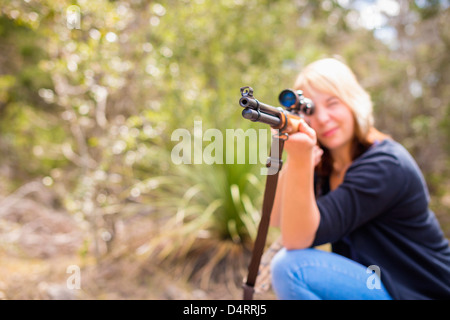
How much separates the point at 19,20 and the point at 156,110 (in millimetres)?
1195

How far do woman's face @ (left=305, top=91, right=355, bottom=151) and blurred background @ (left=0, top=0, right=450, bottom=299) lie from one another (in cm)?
127

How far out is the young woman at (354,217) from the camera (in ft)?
4.41

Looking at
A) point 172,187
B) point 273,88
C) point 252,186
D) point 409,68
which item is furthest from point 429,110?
point 172,187

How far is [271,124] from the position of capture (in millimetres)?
1118

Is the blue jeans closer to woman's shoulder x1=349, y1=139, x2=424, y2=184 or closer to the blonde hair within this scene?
woman's shoulder x1=349, y1=139, x2=424, y2=184

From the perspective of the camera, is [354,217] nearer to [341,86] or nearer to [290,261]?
[290,261]

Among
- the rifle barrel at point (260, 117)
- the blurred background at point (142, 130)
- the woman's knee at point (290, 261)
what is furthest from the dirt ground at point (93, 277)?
the rifle barrel at point (260, 117)

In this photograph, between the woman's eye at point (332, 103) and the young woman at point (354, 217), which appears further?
the woman's eye at point (332, 103)

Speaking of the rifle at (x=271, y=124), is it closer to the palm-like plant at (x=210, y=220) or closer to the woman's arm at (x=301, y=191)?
the woman's arm at (x=301, y=191)

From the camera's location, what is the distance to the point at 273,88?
3.32 metres

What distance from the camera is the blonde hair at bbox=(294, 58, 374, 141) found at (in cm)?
148

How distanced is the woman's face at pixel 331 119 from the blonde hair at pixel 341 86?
0.02 m

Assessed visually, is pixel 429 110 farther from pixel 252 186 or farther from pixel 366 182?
pixel 366 182

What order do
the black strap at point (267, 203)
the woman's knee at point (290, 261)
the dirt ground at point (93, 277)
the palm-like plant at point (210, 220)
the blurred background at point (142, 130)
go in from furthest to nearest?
the palm-like plant at point (210, 220), the blurred background at point (142, 130), the dirt ground at point (93, 277), the woman's knee at point (290, 261), the black strap at point (267, 203)
